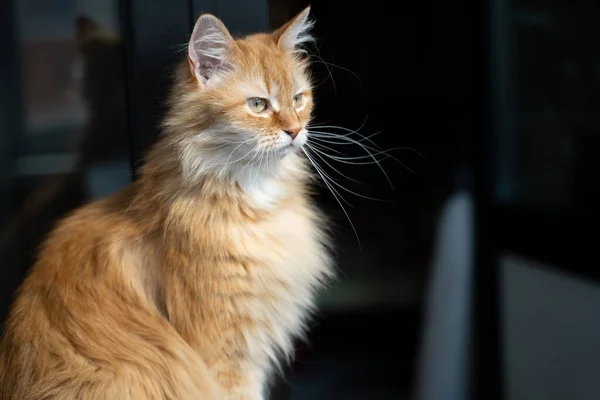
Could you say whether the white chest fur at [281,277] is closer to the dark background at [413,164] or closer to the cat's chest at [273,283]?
the cat's chest at [273,283]

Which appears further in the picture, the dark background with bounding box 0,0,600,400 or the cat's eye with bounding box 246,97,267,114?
the dark background with bounding box 0,0,600,400

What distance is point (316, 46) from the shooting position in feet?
5.05

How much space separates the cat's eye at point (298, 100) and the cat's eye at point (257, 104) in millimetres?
73

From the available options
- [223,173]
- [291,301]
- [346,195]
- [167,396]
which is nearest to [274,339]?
[291,301]

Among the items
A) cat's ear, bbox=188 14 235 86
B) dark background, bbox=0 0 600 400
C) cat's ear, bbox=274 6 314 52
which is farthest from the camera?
dark background, bbox=0 0 600 400

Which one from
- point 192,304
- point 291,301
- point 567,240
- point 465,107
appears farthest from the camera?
point 465,107

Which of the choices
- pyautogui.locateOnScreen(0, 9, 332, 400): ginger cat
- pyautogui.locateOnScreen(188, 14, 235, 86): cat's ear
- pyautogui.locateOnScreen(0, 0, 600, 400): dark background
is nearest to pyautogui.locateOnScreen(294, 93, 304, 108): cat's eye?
pyautogui.locateOnScreen(0, 9, 332, 400): ginger cat

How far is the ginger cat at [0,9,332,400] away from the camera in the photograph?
116 cm

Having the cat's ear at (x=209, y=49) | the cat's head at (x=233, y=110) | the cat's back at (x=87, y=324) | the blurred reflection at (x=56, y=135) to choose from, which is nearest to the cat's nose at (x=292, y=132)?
the cat's head at (x=233, y=110)

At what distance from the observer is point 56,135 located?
1.66 metres

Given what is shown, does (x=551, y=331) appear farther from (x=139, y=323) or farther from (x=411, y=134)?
(x=139, y=323)

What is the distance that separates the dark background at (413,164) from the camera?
58.9 inches

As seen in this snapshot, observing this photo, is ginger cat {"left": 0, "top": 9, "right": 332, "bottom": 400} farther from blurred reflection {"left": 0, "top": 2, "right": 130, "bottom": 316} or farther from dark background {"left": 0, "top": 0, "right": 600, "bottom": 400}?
blurred reflection {"left": 0, "top": 2, "right": 130, "bottom": 316}

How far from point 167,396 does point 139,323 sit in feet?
0.44
